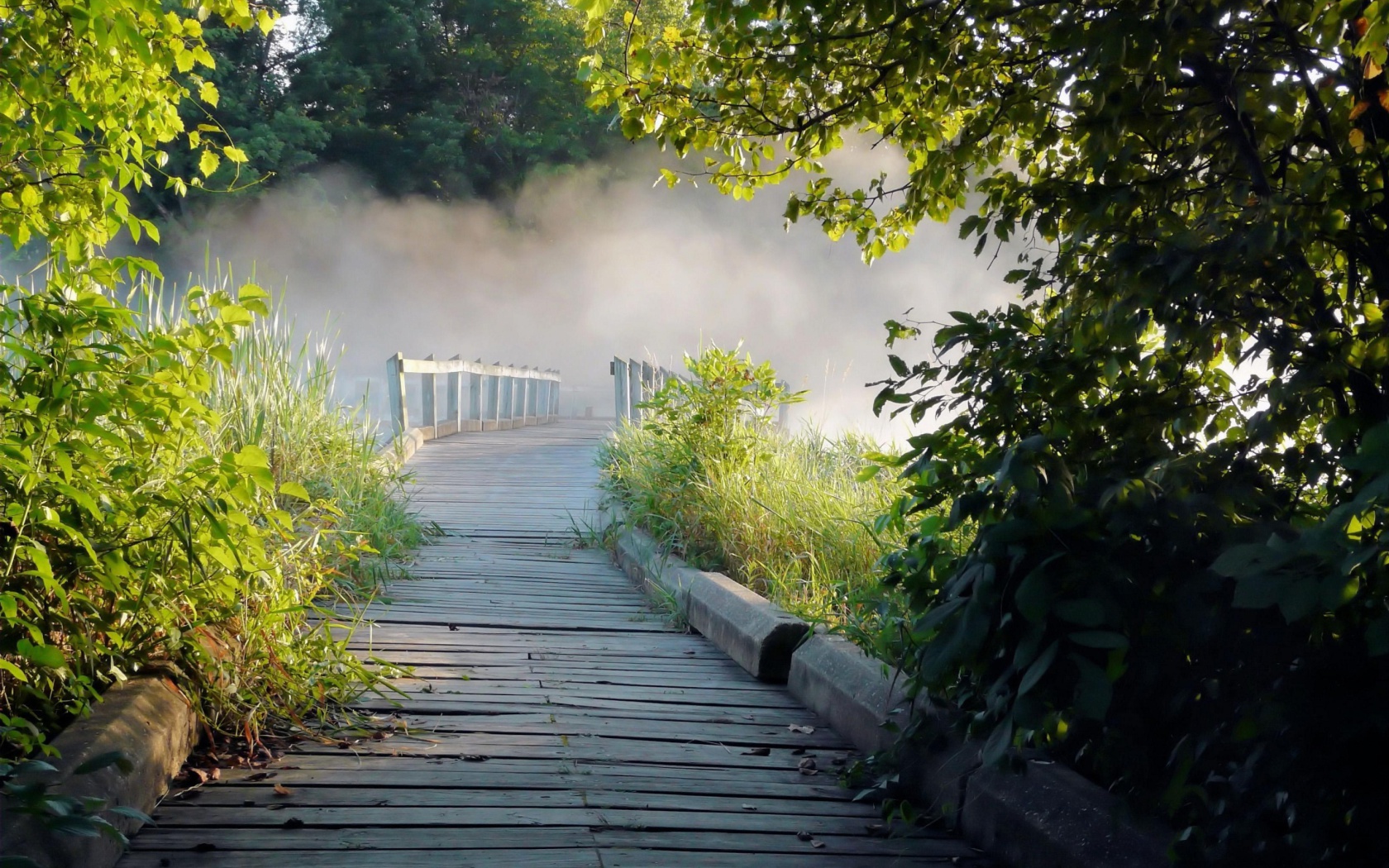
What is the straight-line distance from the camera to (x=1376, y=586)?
52.1 inches

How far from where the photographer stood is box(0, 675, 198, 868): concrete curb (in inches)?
73.2

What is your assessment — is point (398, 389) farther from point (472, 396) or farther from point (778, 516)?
point (778, 516)

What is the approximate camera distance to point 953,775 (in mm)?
2746

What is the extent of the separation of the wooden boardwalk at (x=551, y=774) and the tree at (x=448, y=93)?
28940mm

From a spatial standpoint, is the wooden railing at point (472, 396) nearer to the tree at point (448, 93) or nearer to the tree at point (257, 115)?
the tree at point (257, 115)

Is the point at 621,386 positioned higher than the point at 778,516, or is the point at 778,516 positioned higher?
the point at 621,386

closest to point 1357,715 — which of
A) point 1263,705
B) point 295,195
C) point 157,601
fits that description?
point 1263,705

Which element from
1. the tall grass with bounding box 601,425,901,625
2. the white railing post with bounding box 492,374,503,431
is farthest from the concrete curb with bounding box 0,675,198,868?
the white railing post with bounding box 492,374,503,431

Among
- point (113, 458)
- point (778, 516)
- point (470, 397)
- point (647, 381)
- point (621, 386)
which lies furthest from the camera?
point (470, 397)

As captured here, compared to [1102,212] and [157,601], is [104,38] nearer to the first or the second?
[157,601]

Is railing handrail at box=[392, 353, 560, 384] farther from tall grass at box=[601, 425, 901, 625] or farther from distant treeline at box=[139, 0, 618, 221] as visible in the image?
distant treeline at box=[139, 0, 618, 221]

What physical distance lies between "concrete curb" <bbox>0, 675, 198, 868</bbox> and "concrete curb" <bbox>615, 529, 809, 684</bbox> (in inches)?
80.2

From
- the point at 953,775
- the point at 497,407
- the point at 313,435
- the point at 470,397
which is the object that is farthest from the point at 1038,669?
the point at 497,407

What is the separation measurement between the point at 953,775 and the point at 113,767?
190cm
